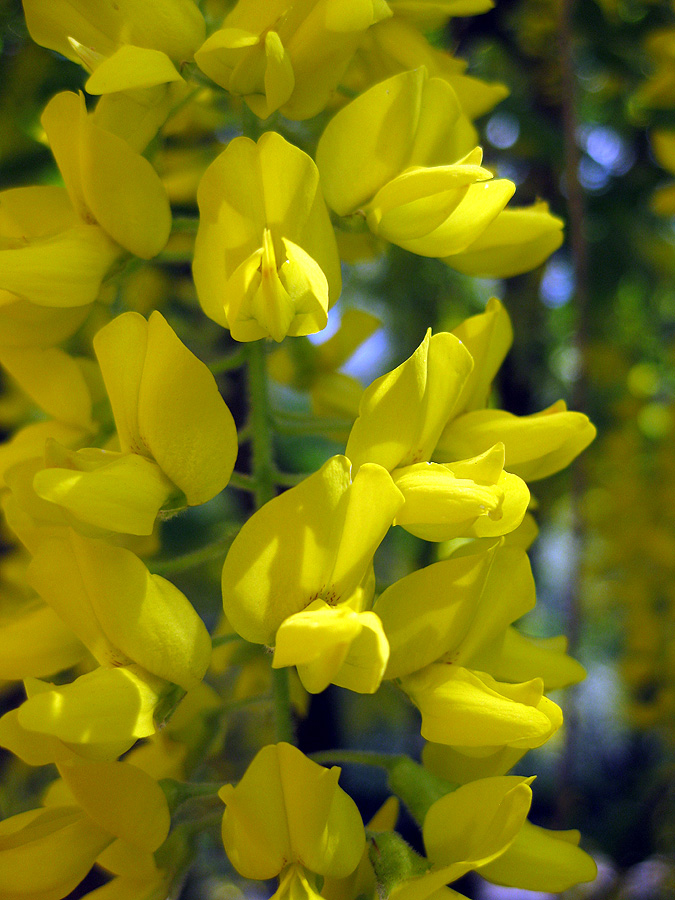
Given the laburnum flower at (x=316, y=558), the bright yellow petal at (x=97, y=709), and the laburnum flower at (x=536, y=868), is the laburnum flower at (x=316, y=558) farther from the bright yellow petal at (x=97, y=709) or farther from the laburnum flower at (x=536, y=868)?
the laburnum flower at (x=536, y=868)

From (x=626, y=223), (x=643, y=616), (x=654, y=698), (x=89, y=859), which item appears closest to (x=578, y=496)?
(x=626, y=223)

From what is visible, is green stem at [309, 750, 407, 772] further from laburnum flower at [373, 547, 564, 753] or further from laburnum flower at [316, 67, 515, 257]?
laburnum flower at [316, 67, 515, 257]

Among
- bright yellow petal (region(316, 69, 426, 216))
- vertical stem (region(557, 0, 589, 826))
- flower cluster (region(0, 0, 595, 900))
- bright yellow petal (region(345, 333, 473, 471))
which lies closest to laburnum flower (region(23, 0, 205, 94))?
flower cluster (region(0, 0, 595, 900))

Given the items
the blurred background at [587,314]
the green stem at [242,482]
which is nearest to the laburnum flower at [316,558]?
the green stem at [242,482]

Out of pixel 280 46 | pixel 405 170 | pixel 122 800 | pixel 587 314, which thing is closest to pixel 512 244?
pixel 405 170

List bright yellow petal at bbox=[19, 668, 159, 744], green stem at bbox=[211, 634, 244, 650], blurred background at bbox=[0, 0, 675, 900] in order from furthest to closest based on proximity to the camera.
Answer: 1. blurred background at bbox=[0, 0, 675, 900]
2. green stem at bbox=[211, 634, 244, 650]
3. bright yellow petal at bbox=[19, 668, 159, 744]

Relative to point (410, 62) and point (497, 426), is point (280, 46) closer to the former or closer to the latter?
point (410, 62)
